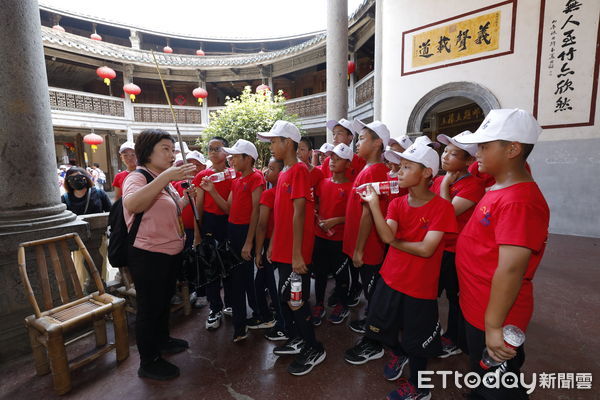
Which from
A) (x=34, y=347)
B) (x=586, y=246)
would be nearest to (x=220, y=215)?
(x=34, y=347)

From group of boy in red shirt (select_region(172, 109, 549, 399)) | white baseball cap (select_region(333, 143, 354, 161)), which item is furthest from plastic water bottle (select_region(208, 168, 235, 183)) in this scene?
white baseball cap (select_region(333, 143, 354, 161))

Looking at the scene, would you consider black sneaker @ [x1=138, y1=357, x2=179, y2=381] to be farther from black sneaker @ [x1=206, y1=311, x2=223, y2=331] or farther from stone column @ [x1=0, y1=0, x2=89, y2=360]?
stone column @ [x1=0, y1=0, x2=89, y2=360]

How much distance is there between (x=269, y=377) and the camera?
7.20 ft

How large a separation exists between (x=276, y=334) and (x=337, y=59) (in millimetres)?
5888

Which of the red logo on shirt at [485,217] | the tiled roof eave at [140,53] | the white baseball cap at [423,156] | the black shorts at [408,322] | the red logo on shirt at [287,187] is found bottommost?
the black shorts at [408,322]

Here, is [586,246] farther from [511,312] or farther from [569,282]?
[511,312]

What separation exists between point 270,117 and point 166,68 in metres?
9.04

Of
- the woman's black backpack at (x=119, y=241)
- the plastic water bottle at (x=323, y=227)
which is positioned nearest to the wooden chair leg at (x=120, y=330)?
the woman's black backpack at (x=119, y=241)

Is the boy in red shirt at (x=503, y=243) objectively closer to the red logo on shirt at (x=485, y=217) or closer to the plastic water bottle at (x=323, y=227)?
the red logo on shirt at (x=485, y=217)

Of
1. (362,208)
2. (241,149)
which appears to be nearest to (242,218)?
(241,149)

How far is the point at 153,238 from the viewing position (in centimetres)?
206

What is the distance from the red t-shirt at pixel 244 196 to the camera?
2713 mm

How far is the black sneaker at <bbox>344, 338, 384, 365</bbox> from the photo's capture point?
2334 mm

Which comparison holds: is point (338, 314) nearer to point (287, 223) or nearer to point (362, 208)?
point (362, 208)
